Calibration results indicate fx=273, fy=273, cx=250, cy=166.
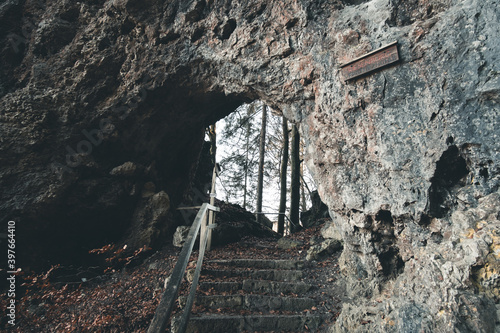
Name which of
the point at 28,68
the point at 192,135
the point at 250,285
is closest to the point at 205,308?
the point at 250,285

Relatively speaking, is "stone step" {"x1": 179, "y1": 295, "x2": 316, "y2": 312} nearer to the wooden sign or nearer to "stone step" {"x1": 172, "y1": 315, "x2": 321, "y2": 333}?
"stone step" {"x1": 172, "y1": 315, "x2": 321, "y2": 333}

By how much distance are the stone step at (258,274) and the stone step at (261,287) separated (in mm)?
408

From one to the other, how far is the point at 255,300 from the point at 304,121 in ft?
10.2

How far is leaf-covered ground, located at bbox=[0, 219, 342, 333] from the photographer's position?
4.39 meters

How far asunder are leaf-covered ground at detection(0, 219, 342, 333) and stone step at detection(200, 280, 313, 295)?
30 cm

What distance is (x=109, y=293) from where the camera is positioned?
526cm

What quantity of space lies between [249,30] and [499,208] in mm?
4820

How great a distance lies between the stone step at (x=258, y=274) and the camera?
532cm

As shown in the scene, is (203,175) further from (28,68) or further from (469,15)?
(469,15)

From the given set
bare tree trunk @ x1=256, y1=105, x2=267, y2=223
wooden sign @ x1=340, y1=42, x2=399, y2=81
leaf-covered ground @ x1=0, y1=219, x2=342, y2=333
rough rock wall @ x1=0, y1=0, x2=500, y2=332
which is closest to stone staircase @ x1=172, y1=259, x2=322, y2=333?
leaf-covered ground @ x1=0, y1=219, x2=342, y2=333

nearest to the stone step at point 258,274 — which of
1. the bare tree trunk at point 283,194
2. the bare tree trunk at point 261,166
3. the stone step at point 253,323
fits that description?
the stone step at point 253,323

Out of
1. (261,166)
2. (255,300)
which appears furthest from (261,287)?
(261,166)

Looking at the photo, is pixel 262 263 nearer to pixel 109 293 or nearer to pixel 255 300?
pixel 255 300

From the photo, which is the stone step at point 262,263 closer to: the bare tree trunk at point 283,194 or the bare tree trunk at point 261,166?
the bare tree trunk at point 283,194
